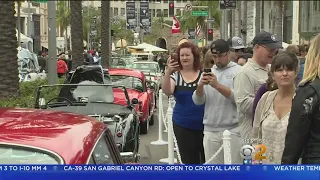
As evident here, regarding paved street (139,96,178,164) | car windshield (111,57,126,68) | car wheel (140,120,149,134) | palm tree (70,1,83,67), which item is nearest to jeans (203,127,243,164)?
paved street (139,96,178,164)

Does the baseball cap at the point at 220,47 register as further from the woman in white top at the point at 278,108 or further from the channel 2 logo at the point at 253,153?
the channel 2 logo at the point at 253,153

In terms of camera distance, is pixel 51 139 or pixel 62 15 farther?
pixel 62 15

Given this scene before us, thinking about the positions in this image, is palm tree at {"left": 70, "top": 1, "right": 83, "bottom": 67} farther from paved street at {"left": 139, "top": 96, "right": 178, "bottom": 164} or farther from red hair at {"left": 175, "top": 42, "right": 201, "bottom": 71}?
red hair at {"left": 175, "top": 42, "right": 201, "bottom": 71}

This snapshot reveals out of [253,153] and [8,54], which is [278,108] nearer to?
[253,153]

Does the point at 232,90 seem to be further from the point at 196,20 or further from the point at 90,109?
the point at 196,20

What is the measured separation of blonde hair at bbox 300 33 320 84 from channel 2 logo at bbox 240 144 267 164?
34.9 inches

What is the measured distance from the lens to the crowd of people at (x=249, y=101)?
3.58 metres

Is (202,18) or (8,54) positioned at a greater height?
(202,18)

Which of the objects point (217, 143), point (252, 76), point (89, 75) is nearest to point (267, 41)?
point (252, 76)

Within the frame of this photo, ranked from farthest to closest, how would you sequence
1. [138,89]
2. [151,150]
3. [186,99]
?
1. [138,89]
2. [151,150]
3. [186,99]

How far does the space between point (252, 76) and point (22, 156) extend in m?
2.73

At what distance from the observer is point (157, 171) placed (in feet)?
9.32

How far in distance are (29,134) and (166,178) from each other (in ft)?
3.32

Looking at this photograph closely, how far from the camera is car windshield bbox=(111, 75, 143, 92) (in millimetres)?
14126
